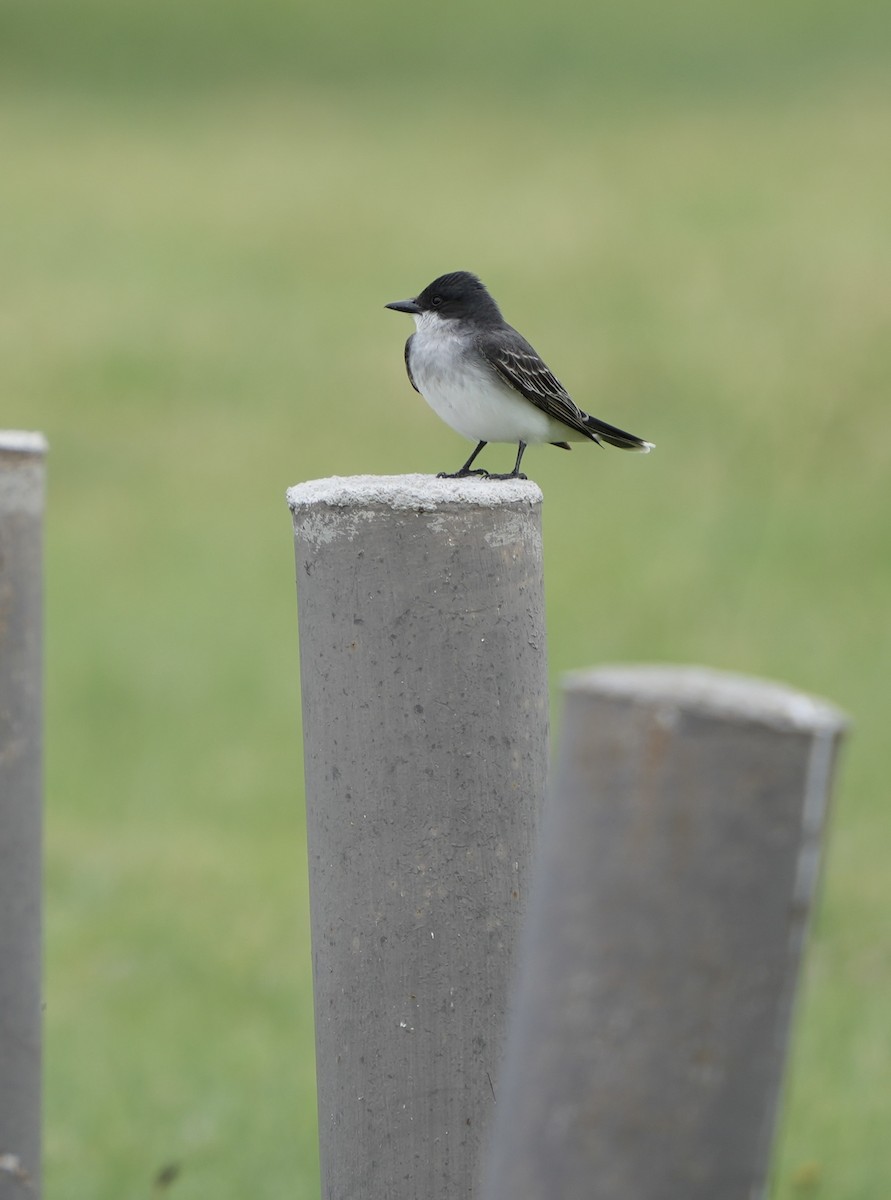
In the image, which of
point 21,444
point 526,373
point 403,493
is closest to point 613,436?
point 526,373

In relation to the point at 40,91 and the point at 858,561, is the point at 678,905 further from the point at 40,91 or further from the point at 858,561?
the point at 40,91

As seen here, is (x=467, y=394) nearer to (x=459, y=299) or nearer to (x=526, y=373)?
(x=526, y=373)

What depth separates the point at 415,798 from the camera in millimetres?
3010

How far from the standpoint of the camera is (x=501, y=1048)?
310cm

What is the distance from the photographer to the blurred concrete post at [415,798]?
9.82 feet

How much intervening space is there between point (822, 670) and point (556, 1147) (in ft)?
30.7

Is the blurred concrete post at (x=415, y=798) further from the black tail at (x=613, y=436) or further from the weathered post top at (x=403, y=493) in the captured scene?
the black tail at (x=613, y=436)

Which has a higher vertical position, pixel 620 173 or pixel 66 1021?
pixel 620 173

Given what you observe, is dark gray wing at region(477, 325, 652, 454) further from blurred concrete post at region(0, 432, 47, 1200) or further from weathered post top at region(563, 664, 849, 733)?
weathered post top at region(563, 664, 849, 733)

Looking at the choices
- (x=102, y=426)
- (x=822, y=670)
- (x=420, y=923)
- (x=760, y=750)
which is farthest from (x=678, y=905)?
(x=102, y=426)

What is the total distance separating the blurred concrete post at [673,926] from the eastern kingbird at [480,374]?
2.61 m

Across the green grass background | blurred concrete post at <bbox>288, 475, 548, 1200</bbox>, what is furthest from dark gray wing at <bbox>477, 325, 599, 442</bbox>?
the green grass background

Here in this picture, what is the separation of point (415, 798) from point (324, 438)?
1197cm

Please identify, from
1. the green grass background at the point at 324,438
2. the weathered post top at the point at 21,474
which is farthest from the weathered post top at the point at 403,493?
the green grass background at the point at 324,438
